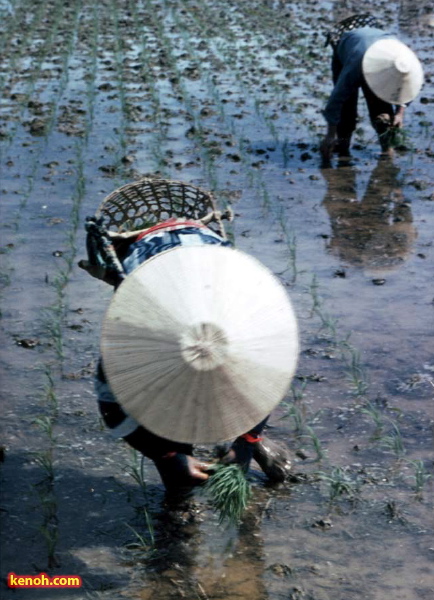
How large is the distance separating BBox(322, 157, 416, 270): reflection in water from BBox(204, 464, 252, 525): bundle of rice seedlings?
2749 mm

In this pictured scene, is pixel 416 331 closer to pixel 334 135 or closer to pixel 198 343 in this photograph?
pixel 198 343

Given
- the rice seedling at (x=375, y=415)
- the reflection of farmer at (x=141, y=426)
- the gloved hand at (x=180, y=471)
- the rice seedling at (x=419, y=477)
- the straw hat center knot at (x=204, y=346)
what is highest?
the straw hat center knot at (x=204, y=346)

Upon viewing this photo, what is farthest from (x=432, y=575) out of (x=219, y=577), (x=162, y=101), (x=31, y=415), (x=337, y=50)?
(x=162, y=101)

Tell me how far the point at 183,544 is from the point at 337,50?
537cm

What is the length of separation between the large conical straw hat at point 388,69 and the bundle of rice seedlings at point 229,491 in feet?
14.6

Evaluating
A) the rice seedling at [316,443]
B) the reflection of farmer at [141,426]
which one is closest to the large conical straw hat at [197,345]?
the reflection of farmer at [141,426]

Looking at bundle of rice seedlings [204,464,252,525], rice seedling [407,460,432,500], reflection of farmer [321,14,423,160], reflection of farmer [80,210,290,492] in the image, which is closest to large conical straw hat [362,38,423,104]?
reflection of farmer [321,14,423,160]

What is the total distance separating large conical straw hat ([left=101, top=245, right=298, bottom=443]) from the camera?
2.49 m

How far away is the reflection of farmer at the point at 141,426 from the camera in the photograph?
9.66ft

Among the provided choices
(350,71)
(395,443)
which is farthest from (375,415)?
(350,71)

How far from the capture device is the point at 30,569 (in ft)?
9.89

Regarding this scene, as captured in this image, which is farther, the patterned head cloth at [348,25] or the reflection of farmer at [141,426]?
the patterned head cloth at [348,25]

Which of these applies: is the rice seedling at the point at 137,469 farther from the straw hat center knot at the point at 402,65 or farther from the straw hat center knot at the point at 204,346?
the straw hat center knot at the point at 402,65

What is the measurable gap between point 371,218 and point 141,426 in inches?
151
